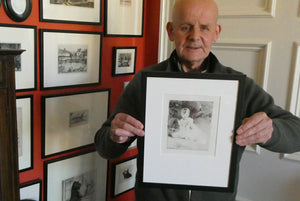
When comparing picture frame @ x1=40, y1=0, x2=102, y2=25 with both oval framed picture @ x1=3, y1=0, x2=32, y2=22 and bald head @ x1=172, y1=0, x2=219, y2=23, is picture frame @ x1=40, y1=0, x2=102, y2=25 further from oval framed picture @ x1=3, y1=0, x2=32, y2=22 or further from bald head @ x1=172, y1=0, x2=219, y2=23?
bald head @ x1=172, y1=0, x2=219, y2=23

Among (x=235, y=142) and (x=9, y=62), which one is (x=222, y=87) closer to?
(x=235, y=142)

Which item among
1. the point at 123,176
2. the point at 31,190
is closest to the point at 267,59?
the point at 123,176

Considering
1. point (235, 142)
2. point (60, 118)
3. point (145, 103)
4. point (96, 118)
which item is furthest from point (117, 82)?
point (235, 142)

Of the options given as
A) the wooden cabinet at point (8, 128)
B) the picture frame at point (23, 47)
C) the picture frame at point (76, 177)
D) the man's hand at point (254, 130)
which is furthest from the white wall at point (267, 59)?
the wooden cabinet at point (8, 128)

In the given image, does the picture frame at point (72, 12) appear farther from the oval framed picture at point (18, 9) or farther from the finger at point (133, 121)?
the finger at point (133, 121)

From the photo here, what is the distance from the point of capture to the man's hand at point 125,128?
89cm

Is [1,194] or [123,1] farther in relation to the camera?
[123,1]

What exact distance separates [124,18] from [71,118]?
1.87ft

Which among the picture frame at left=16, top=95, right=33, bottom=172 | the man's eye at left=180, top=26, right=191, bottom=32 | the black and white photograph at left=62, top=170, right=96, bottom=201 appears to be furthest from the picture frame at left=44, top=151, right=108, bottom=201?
the man's eye at left=180, top=26, right=191, bottom=32

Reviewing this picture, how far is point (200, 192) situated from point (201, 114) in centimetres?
30

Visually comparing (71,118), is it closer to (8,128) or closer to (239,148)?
(8,128)

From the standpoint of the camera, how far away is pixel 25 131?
1.25 metres

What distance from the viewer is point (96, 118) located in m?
1.55

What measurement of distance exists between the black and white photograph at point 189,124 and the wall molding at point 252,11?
0.76 m
